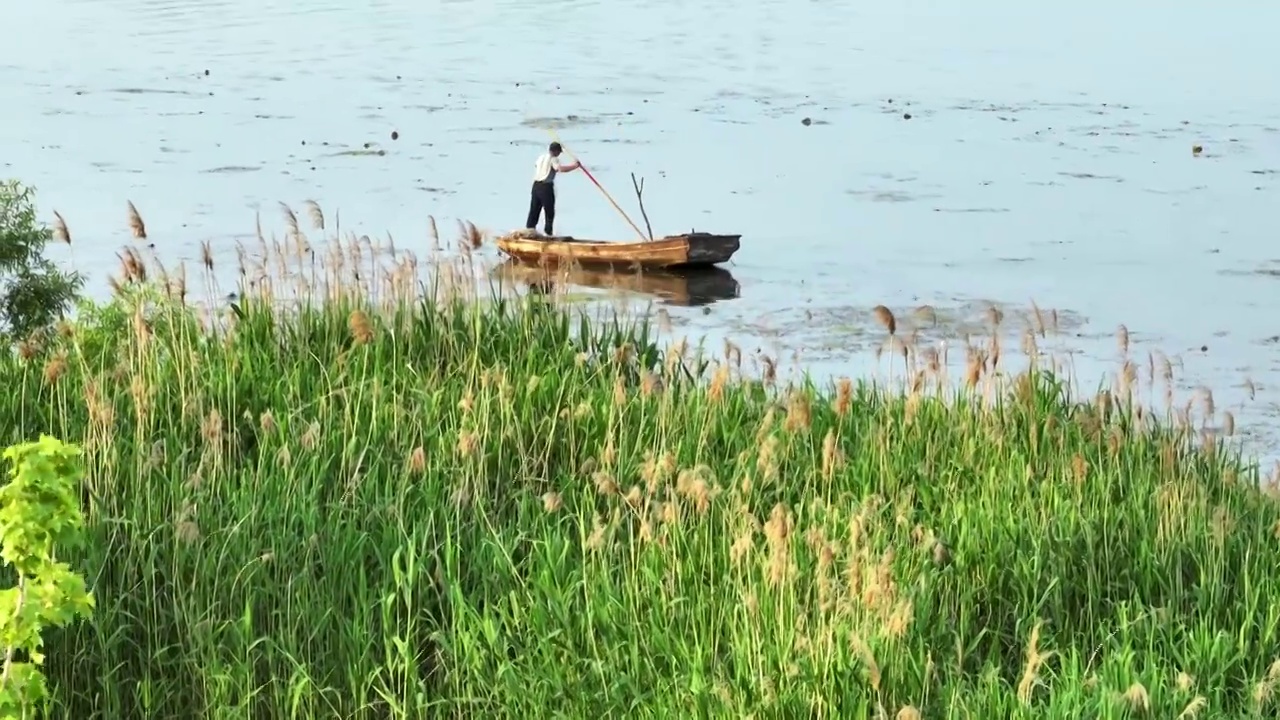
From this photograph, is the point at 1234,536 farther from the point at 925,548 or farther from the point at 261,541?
the point at 261,541

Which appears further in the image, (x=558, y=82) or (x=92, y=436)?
(x=558, y=82)

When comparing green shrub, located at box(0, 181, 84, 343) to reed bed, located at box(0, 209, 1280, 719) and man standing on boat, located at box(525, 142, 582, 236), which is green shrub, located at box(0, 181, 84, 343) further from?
man standing on boat, located at box(525, 142, 582, 236)

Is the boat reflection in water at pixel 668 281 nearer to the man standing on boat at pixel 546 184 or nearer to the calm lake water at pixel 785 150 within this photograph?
the calm lake water at pixel 785 150

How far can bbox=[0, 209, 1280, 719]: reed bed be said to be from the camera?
544cm

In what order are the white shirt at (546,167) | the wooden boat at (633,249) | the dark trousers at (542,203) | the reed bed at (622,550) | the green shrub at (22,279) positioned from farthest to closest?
1. the dark trousers at (542,203)
2. the white shirt at (546,167)
3. the wooden boat at (633,249)
4. the green shrub at (22,279)
5. the reed bed at (622,550)

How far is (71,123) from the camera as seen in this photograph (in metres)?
31.8

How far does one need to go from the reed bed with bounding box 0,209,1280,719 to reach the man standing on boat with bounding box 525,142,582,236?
41.7ft

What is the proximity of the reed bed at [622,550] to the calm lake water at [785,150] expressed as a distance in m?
4.17

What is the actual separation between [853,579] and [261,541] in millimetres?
2253

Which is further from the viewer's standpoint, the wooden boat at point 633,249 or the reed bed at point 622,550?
the wooden boat at point 633,249

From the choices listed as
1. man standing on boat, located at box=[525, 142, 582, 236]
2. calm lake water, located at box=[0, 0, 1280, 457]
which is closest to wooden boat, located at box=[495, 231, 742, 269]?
calm lake water, located at box=[0, 0, 1280, 457]

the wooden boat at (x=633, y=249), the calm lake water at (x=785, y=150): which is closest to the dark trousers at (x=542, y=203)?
the calm lake water at (x=785, y=150)

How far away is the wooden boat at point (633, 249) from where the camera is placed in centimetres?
1928

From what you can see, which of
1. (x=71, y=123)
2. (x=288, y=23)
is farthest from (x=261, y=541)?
(x=288, y=23)
